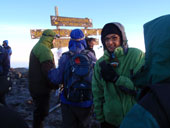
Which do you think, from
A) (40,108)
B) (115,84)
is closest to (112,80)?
(115,84)

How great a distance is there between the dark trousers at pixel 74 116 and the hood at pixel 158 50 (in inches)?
76.6

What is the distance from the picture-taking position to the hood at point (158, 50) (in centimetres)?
88

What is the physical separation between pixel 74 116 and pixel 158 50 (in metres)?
2.22

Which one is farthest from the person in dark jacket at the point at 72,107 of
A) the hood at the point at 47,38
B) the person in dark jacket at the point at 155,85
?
the person in dark jacket at the point at 155,85

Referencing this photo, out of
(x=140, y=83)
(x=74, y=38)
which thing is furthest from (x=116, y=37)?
(x=140, y=83)

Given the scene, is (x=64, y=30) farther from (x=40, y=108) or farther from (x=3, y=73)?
(x=40, y=108)

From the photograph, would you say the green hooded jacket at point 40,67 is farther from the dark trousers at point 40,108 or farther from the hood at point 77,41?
the hood at point 77,41

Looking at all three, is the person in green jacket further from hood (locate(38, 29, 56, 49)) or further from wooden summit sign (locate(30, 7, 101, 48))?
wooden summit sign (locate(30, 7, 101, 48))

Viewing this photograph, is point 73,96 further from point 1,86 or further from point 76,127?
point 1,86

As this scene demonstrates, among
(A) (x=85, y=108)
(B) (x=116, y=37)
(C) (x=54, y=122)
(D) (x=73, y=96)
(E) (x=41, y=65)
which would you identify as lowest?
(C) (x=54, y=122)

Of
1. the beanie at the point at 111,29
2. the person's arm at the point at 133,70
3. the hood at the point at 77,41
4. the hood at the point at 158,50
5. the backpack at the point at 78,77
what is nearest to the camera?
the hood at the point at 158,50

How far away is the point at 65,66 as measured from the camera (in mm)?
2811

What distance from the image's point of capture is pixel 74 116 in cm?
280

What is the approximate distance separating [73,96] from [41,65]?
3.73 ft
